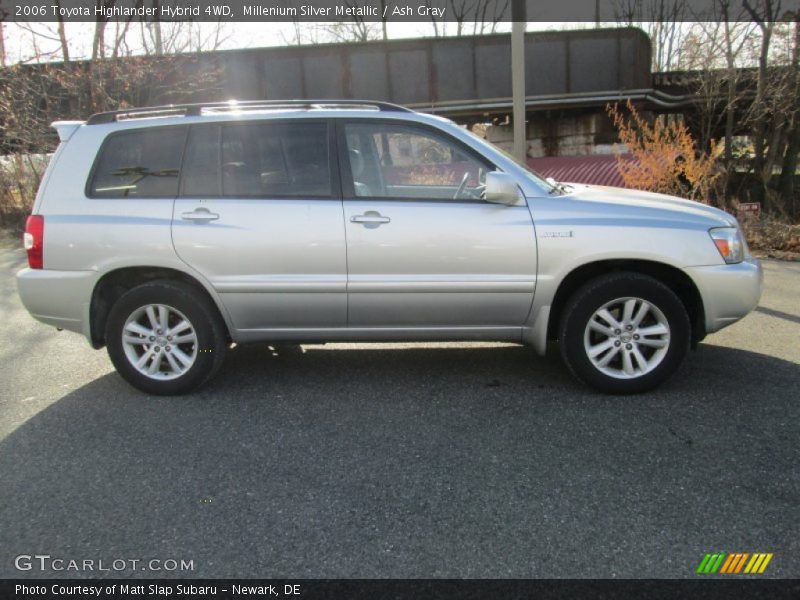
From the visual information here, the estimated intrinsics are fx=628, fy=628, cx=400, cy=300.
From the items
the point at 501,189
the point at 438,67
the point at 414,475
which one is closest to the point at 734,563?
the point at 414,475

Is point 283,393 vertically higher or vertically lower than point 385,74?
lower

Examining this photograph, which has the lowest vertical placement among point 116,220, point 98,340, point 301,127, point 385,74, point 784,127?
point 98,340

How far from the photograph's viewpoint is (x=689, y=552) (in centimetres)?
255

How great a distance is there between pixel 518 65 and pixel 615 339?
16.8 ft

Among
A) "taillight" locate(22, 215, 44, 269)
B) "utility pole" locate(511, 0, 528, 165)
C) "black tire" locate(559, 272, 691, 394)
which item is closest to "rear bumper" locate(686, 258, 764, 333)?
"black tire" locate(559, 272, 691, 394)

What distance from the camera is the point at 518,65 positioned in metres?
8.10

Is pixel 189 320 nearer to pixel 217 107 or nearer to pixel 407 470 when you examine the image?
pixel 217 107

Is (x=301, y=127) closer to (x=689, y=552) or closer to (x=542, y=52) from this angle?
(x=689, y=552)

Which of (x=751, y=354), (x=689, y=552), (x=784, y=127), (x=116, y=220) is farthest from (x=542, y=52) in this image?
(x=689, y=552)

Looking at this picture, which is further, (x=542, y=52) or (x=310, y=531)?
(x=542, y=52)

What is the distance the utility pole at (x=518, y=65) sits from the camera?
25.7 feet

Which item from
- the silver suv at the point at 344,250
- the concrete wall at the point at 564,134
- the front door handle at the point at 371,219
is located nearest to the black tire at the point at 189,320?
the silver suv at the point at 344,250
